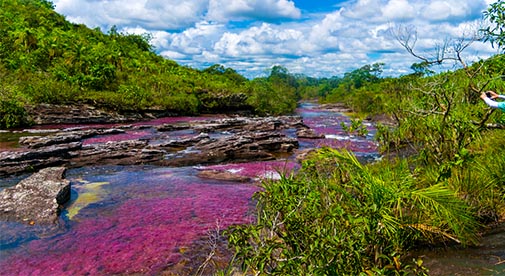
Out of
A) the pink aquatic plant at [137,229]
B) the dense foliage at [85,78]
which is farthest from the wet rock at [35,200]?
the dense foliage at [85,78]

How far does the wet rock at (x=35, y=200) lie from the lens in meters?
10.9

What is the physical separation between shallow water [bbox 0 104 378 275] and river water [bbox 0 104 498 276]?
0.02m

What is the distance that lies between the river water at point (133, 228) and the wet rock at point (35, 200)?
37cm

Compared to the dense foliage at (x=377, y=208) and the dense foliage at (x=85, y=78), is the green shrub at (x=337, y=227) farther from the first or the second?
the dense foliage at (x=85, y=78)

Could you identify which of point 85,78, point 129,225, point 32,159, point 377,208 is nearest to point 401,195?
point 377,208

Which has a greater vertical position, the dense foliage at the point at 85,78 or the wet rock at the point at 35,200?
the dense foliage at the point at 85,78

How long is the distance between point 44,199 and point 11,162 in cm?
729

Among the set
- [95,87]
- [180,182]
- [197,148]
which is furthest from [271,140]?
[95,87]

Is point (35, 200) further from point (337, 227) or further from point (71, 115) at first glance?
point (71, 115)

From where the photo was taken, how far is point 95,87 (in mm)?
47688

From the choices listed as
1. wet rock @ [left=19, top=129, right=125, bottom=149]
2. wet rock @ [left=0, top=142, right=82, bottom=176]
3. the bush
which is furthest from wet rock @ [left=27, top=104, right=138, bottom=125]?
wet rock @ [left=0, top=142, right=82, bottom=176]

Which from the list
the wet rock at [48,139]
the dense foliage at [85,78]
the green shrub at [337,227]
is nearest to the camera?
the green shrub at [337,227]

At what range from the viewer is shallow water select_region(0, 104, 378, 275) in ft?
28.5

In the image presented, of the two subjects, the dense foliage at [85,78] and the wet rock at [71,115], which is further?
the dense foliage at [85,78]
